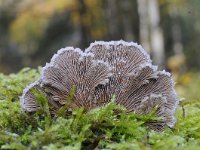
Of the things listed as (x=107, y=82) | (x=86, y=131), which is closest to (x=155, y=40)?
(x=107, y=82)

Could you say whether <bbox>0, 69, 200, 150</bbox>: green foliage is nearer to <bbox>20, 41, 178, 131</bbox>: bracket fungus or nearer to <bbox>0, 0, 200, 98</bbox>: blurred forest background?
<bbox>20, 41, 178, 131</bbox>: bracket fungus

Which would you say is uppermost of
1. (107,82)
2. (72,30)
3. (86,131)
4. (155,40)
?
(72,30)

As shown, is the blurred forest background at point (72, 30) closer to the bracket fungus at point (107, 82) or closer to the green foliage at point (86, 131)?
the bracket fungus at point (107, 82)

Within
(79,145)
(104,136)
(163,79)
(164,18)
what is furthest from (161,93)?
(164,18)

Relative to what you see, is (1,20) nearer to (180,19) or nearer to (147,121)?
(180,19)

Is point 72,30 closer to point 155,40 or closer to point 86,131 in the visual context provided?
point 155,40

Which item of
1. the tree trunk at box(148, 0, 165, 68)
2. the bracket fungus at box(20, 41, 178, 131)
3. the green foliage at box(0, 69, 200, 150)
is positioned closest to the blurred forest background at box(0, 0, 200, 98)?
the tree trunk at box(148, 0, 165, 68)

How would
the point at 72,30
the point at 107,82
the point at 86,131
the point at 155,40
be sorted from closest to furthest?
Result: the point at 86,131, the point at 107,82, the point at 155,40, the point at 72,30
